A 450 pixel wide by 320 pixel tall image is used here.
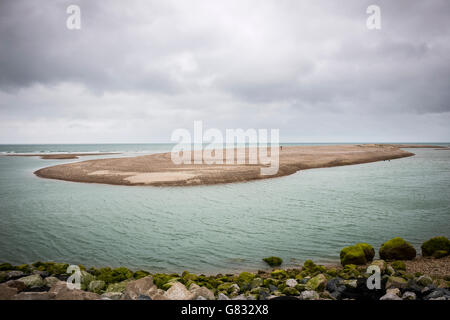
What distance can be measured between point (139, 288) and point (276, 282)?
5480mm

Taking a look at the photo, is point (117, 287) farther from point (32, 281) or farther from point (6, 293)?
point (6, 293)

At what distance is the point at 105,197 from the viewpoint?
3042 cm

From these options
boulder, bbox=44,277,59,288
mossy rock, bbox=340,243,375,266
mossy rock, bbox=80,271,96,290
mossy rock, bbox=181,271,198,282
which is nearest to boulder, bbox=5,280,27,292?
boulder, bbox=44,277,59,288

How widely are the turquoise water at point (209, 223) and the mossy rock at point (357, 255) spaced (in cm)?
96

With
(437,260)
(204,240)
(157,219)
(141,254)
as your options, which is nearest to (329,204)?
(437,260)

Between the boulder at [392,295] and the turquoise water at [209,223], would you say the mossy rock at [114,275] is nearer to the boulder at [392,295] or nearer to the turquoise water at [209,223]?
the turquoise water at [209,223]

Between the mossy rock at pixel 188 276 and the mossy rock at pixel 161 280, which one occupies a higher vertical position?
the mossy rock at pixel 161 280

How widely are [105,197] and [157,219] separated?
1161cm

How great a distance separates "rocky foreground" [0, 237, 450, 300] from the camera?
917cm

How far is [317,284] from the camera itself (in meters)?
10.3

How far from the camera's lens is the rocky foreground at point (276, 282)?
30.1ft

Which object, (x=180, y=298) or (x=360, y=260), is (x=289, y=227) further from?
(x=180, y=298)

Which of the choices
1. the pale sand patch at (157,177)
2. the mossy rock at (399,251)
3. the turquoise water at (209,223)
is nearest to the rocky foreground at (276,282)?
the mossy rock at (399,251)
